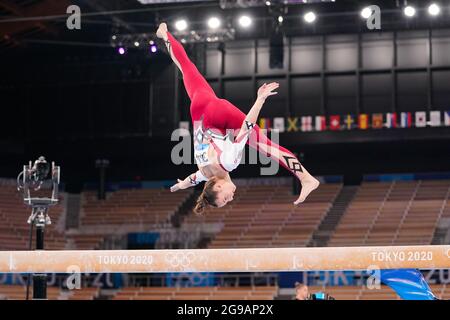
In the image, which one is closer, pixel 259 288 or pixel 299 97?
pixel 259 288

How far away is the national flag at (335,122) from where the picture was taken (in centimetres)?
2386

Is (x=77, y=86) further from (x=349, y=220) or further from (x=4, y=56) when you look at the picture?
(x=349, y=220)

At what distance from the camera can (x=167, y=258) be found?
7551mm

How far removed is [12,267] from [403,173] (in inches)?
782

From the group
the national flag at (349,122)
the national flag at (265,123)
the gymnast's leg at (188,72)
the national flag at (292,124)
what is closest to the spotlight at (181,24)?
the national flag at (265,123)

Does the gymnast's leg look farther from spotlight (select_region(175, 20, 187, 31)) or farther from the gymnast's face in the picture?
spotlight (select_region(175, 20, 187, 31))

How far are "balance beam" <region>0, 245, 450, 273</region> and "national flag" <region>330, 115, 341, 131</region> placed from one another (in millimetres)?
16783

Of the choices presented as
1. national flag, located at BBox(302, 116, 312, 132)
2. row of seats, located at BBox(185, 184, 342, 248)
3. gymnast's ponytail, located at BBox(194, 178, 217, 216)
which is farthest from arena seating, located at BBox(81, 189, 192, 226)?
gymnast's ponytail, located at BBox(194, 178, 217, 216)

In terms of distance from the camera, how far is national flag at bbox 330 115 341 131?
23.9m

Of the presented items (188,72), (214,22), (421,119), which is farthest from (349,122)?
(188,72)

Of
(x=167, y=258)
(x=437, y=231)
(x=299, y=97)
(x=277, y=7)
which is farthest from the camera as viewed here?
(x=299, y=97)

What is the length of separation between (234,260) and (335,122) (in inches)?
671
